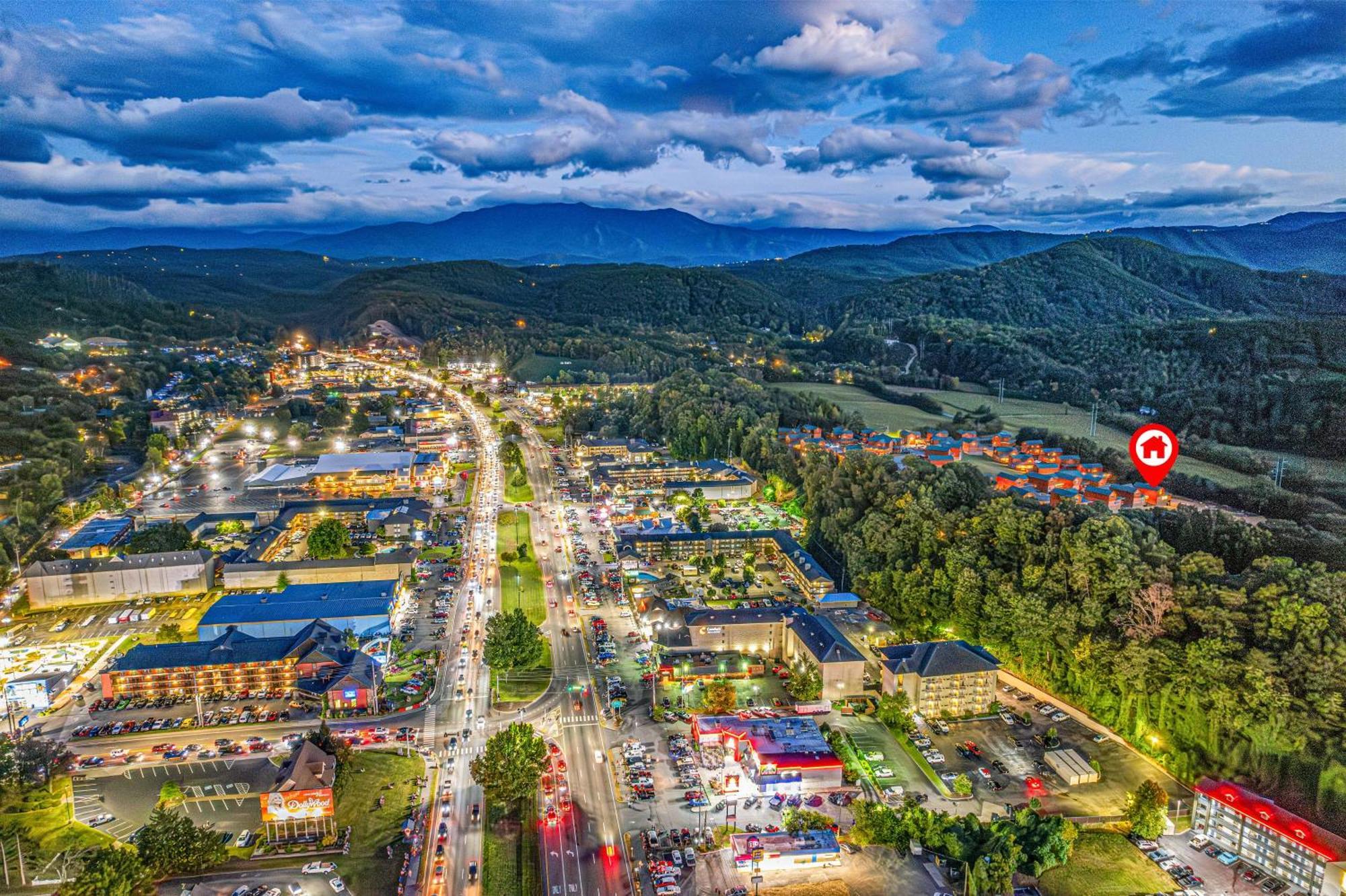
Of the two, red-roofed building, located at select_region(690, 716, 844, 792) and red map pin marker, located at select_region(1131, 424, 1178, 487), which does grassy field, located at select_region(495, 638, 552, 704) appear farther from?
red map pin marker, located at select_region(1131, 424, 1178, 487)

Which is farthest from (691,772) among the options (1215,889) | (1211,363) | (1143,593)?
(1211,363)

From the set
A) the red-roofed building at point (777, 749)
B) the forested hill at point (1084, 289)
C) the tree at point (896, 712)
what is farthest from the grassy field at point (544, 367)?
the red-roofed building at point (777, 749)

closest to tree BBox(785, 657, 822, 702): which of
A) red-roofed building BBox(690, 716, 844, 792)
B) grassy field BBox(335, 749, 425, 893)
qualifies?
red-roofed building BBox(690, 716, 844, 792)

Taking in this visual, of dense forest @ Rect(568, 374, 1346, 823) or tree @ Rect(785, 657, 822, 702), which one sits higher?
dense forest @ Rect(568, 374, 1346, 823)

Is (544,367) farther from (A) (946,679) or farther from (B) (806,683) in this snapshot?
(A) (946,679)

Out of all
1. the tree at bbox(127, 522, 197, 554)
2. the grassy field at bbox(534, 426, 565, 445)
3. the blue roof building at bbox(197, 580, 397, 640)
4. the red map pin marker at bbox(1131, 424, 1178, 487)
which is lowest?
the blue roof building at bbox(197, 580, 397, 640)
